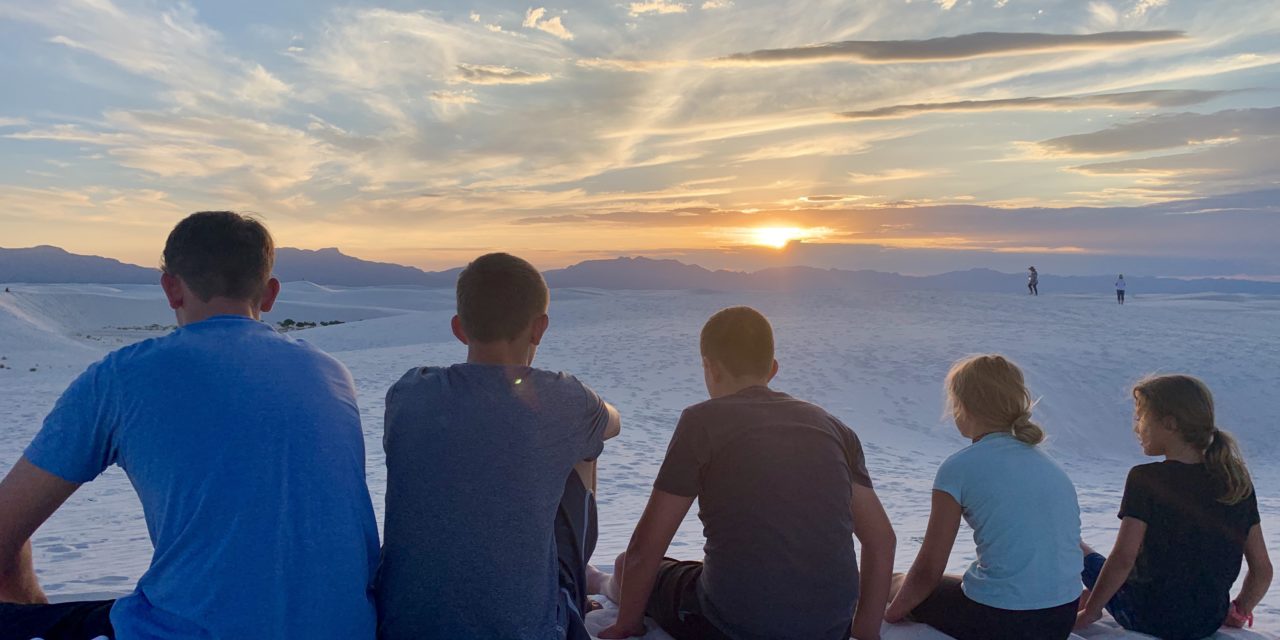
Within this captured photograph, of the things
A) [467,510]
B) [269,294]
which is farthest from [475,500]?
[269,294]

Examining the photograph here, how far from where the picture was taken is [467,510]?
2611 millimetres

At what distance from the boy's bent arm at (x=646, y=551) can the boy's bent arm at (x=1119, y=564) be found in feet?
6.14

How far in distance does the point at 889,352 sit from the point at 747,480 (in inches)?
679

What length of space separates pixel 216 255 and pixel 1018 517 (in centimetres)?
296

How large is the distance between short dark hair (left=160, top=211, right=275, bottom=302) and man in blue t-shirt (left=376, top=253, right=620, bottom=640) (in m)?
0.55

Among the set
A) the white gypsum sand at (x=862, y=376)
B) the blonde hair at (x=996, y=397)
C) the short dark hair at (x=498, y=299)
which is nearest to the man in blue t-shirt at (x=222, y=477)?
the short dark hair at (x=498, y=299)

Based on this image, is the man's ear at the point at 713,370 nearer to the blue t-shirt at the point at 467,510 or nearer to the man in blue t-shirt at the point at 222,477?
the blue t-shirt at the point at 467,510

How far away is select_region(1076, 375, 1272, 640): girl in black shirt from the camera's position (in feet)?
11.8

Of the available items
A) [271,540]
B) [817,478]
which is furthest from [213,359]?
[817,478]

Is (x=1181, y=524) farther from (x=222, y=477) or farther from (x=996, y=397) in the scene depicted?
(x=222, y=477)

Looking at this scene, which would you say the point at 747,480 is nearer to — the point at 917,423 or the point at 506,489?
the point at 506,489

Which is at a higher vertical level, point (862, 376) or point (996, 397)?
point (996, 397)

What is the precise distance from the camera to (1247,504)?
370cm

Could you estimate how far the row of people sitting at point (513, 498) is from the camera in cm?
227
